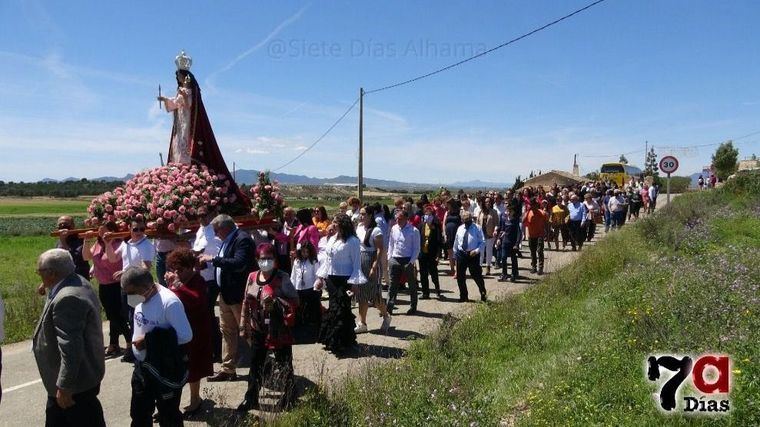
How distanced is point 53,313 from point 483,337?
522cm

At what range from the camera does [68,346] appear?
155 inches

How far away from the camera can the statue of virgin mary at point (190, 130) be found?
28.6 feet

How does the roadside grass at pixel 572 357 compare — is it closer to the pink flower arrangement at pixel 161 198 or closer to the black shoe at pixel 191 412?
the black shoe at pixel 191 412

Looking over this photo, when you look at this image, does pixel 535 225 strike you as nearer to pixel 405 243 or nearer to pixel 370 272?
pixel 405 243

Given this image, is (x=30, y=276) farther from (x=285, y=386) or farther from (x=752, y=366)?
(x=752, y=366)

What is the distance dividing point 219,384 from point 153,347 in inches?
86.9

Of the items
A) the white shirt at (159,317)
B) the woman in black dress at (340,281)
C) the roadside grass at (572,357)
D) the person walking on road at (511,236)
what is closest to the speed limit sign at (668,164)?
the person walking on road at (511,236)

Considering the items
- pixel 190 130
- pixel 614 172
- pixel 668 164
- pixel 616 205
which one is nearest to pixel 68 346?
pixel 190 130

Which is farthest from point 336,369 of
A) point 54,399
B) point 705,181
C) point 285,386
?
point 705,181

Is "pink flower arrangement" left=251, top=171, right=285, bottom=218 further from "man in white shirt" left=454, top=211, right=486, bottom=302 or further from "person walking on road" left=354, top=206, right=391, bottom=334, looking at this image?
"man in white shirt" left=454, top=211, right=486, bottom=302

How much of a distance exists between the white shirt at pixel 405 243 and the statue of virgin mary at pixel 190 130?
2525mm

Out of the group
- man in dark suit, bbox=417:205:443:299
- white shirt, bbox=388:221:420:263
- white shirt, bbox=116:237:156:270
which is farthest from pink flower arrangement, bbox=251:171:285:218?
man in dark suit, bbox=417:205:443:299

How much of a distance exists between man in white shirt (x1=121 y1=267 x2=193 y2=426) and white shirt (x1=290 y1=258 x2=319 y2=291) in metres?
3.39

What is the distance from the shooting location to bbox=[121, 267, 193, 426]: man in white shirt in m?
4.43
